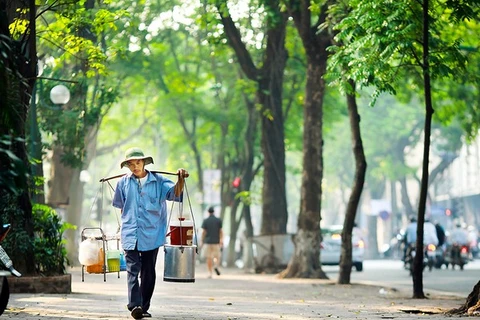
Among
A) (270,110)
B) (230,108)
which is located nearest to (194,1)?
(270,110)

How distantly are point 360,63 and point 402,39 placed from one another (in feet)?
2.33

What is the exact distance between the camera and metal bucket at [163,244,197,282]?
39.9 feet

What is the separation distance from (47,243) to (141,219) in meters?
5.96

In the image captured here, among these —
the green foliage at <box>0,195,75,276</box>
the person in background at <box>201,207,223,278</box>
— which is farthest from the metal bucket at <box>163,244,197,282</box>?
the person in background at <box>201,207,223,278</box>

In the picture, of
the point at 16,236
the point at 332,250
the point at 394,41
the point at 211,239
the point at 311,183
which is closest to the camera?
the point at 394,41

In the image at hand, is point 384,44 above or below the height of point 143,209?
above

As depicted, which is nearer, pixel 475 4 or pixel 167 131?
pixel 475 4

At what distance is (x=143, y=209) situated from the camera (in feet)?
40.7

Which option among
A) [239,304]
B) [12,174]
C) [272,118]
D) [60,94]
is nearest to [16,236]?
[239,304]

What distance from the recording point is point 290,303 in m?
17.1

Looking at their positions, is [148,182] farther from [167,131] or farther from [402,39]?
[167,131]

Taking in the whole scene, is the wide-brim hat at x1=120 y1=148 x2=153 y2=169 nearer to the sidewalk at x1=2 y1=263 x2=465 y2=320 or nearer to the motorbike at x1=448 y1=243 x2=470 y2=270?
the sidewalk at x1=2 y1=263 x2=465 y2=320

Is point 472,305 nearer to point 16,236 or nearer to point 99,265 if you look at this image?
point 99,265

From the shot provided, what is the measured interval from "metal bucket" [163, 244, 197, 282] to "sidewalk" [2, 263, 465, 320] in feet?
2.70
